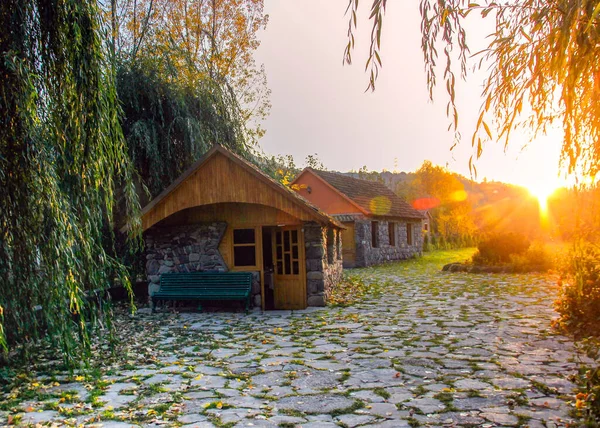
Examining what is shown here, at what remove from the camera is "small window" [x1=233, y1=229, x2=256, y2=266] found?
11.5m

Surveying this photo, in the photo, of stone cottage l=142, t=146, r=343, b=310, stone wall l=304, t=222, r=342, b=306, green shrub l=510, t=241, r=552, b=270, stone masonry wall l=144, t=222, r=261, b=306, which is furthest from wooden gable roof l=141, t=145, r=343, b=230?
green shrub l=510, t=241, r=552, b=270

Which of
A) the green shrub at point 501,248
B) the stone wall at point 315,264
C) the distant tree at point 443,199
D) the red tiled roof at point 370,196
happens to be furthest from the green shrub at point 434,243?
the stone wall at point 315,264

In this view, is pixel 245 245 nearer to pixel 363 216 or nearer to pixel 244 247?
pixel 244 247

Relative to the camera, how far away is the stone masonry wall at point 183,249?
37.9 feet

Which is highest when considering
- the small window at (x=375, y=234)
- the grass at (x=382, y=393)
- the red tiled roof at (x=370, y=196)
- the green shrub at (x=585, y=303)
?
the red tiled roof at (x=370, y=196)

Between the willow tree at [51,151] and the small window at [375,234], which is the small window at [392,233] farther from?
the willow tree at [51,151]

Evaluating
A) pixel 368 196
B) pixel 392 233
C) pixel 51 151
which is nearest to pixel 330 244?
pixel 51 151

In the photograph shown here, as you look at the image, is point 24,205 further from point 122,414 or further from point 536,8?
point 536,8

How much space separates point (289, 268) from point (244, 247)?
1158 millimetres

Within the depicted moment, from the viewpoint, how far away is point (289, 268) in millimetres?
11445

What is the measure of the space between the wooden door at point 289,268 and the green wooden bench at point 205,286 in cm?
81

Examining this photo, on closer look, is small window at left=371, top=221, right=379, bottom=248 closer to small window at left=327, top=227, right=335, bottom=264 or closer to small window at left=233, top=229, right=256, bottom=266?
small window at left=327, top=227, right=335, bottom=264

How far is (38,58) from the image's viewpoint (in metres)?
4.50

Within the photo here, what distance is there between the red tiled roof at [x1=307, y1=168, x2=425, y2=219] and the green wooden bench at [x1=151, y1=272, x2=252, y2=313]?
12.8 metres
